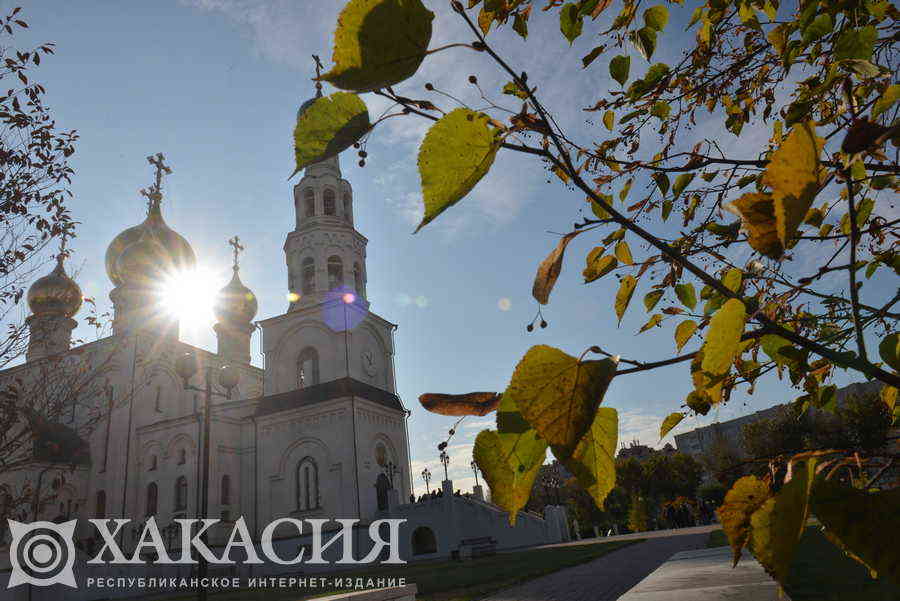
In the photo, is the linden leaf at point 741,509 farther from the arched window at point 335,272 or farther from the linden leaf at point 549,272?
the arched window at point 335,272

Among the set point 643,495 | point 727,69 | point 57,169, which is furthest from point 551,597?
point 643,495

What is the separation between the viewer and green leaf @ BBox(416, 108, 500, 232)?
0.56 meters

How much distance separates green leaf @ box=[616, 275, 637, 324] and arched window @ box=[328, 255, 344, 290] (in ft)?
80.9

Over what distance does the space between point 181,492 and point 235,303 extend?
10920 mm

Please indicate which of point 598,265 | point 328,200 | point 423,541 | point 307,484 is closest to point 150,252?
point 328,200

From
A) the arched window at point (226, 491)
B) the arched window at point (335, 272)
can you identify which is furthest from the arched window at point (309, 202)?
the arched window at point (226, 491)

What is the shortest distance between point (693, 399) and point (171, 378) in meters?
33.0

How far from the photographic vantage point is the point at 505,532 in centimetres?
2534

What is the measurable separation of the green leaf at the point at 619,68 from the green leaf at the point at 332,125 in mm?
1031

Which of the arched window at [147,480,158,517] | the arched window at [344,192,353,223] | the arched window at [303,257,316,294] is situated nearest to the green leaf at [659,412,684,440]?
the arched window at [303,257,316,294]

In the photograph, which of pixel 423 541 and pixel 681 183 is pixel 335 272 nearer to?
pixel 423 541

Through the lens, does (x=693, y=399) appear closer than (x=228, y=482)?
Yes

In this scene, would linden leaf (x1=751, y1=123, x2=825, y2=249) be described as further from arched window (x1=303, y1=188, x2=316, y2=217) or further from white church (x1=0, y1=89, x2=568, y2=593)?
arched window (x1=303, y1=188, x2=316, y2=217)

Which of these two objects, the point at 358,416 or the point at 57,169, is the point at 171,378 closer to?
the point at 358,416
